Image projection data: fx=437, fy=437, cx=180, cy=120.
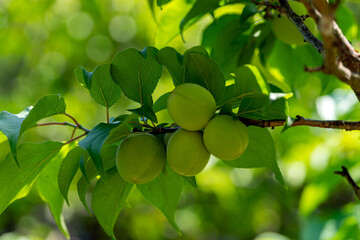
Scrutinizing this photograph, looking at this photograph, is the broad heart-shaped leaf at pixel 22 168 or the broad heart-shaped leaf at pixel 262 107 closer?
the broad heart-shaped leaf at pixel 262 107

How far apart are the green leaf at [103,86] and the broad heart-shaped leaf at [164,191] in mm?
184

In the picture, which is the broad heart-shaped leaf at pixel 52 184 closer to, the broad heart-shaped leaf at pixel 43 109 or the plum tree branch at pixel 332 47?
the broad heart-shaped leaf at pixel 43 109

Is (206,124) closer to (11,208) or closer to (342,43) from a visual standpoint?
(342,43)

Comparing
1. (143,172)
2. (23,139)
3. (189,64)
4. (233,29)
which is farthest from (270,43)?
(23,139)

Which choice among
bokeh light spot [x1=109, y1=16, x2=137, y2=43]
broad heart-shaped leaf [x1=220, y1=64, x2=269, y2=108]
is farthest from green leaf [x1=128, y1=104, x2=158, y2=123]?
bokeh light spot [x1=109, y1=16, x2=137, y2=43]

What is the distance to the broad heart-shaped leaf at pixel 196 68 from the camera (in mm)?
684

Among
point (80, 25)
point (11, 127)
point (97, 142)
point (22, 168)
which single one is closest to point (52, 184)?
point (22, 168)

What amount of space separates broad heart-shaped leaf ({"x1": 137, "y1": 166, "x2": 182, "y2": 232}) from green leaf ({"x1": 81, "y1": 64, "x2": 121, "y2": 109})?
0.18m

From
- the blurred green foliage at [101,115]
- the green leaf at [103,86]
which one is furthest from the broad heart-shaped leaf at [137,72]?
the blurred green foliage at [101,115]

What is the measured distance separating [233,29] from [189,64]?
0.40 metres

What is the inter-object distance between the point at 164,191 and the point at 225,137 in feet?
0.82

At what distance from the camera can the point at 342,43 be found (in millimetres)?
522

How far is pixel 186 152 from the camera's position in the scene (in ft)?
2.19

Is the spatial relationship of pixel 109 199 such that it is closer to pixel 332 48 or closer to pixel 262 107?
pixel 262 107
